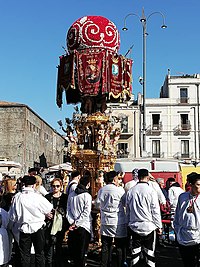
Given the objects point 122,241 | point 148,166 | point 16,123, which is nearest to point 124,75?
point 122,241

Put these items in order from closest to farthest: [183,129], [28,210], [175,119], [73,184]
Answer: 1. [28,210]
2. [73,184]
3. [183,129]
4. [175,119]

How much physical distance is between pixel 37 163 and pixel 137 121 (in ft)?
42.5

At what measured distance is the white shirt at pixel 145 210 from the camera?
707 cm

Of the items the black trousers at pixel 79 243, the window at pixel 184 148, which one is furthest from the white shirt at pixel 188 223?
the window at pixel 184 148

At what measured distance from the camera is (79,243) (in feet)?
26.0

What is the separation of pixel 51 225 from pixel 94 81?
584 centimetres

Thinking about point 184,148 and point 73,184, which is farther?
point 184,148

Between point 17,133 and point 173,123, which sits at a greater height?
point 173,123

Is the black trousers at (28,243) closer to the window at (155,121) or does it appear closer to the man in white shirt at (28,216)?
the man in white shirt at (28,216)

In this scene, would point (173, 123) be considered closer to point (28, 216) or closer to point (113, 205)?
point (113, 205)

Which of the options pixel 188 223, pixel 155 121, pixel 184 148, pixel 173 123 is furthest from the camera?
pixel 155 121

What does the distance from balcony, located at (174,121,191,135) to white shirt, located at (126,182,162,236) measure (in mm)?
40494

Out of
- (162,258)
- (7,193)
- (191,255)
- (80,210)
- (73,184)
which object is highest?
(73,184)

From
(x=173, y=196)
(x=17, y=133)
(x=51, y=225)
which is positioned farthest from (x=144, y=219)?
(x=17, y=133)
